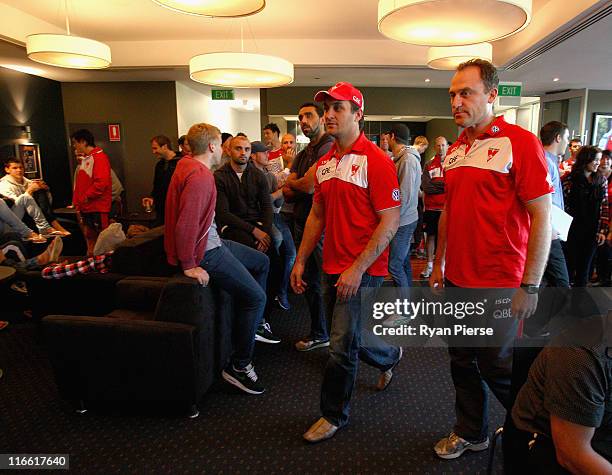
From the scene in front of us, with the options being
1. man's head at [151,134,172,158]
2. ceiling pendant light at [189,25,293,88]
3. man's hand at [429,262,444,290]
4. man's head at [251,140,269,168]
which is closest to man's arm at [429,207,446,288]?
man's hand at [429,262,444,290]

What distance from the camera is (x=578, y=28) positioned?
15.3 ft

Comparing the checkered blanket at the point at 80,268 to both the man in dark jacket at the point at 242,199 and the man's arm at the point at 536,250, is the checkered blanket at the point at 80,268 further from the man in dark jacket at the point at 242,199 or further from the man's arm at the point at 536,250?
the man's arm at the point at 536,250

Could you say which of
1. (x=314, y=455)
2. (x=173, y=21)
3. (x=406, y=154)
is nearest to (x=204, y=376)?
(x=314, y=455)

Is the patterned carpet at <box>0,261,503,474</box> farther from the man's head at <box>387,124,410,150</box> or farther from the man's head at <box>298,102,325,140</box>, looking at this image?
the man's head at <box>387,124,410,150</box>

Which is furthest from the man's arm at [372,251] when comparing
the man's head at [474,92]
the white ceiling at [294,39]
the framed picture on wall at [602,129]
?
the framed picture on wall at [602,129]

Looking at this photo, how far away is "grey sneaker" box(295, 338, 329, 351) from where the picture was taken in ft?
10.5

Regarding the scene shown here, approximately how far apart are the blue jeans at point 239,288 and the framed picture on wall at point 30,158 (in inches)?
271

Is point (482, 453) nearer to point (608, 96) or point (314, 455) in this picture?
point (314, 455)

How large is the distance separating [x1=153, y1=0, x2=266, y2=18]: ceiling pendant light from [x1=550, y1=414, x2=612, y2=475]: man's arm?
2652 mm

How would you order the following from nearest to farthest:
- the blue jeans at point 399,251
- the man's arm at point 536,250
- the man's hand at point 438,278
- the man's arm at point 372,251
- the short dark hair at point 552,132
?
the man's arm at point 536,250 < the man's arm at point 372,251 < the man's hand at point 438,278 < the short dark hair at point 552,132 < the blue jeans at point 399,251

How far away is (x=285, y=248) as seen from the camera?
403cm

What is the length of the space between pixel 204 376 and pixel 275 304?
5.74 feet

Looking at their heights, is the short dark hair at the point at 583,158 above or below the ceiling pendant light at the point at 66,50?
below

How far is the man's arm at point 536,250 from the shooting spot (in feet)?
5.19
